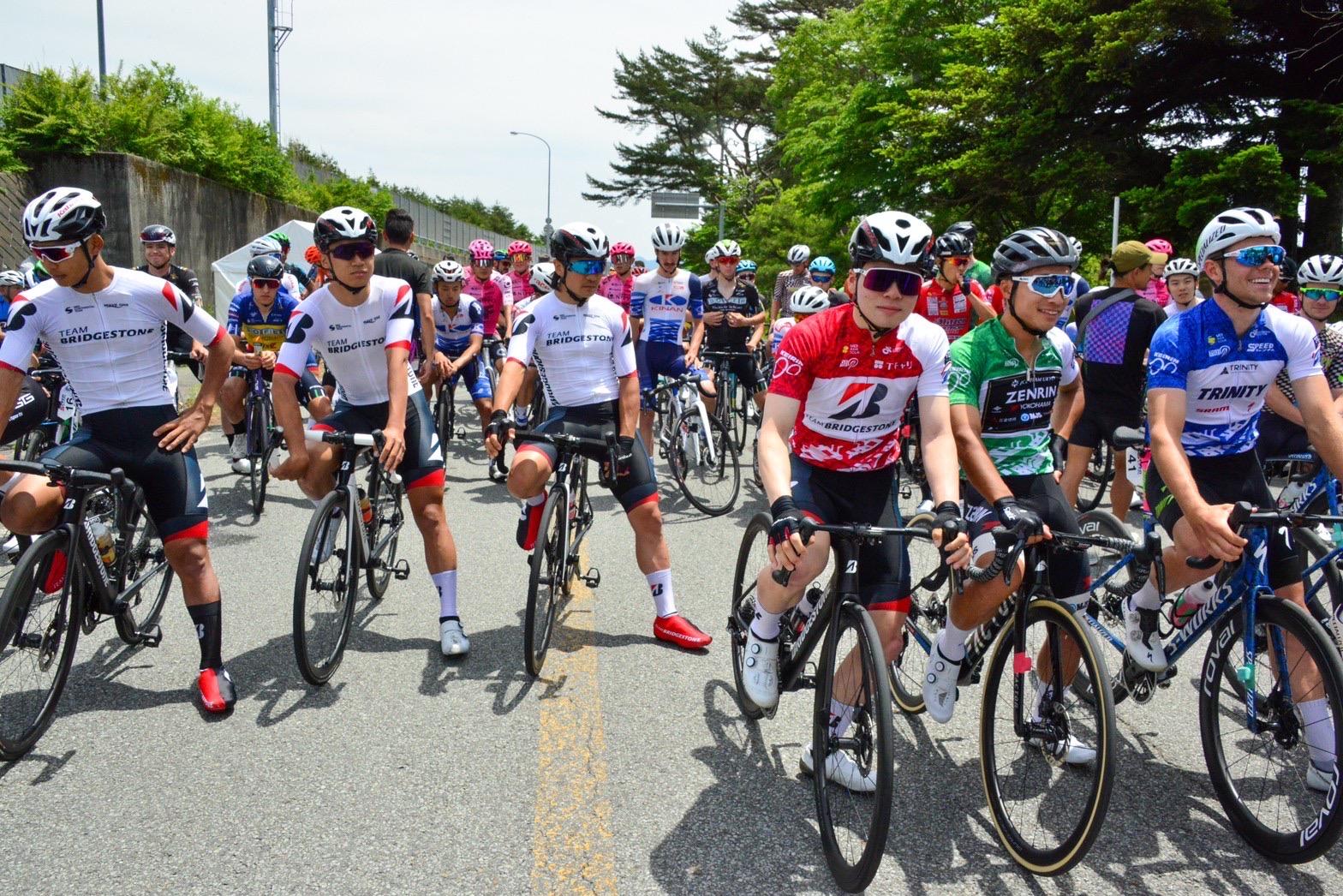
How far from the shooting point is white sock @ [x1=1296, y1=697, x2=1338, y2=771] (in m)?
3.35

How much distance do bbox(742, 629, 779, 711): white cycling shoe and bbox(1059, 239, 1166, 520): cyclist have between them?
380 centimetres

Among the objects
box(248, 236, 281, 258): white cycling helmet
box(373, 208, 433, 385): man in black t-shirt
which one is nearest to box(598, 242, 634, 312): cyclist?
box(373, 208, 433, 385): man in black t-shirt

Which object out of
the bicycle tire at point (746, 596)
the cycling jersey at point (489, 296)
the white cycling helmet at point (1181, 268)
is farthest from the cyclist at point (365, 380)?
the cycling jersey at point (489, 296)

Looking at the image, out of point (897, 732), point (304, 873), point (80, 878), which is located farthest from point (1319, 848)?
point (80, 878)

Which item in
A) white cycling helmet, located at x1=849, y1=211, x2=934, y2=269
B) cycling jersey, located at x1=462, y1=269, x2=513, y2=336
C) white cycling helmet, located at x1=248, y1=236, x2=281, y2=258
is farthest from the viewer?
cycling jersey, located at x1=462, y1=269, x2=513, y2=336

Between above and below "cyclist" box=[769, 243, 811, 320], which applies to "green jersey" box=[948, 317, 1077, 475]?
below

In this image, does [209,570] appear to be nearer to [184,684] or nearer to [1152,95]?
[184,684]

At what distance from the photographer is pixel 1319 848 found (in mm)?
3180

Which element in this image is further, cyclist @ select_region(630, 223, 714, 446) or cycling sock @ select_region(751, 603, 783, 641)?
cyclist @ select_region(630, 223, 714, 446)

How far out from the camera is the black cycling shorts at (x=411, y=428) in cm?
559

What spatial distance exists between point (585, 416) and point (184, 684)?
8.33 ft

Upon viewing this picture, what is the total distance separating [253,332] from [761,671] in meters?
6.81

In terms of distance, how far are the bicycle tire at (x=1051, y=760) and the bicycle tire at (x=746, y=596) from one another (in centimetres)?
114

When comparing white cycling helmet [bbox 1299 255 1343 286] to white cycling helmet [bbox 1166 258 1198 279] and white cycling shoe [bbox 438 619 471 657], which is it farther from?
A: white cycling shoe [bbox 438 619 471 657]
